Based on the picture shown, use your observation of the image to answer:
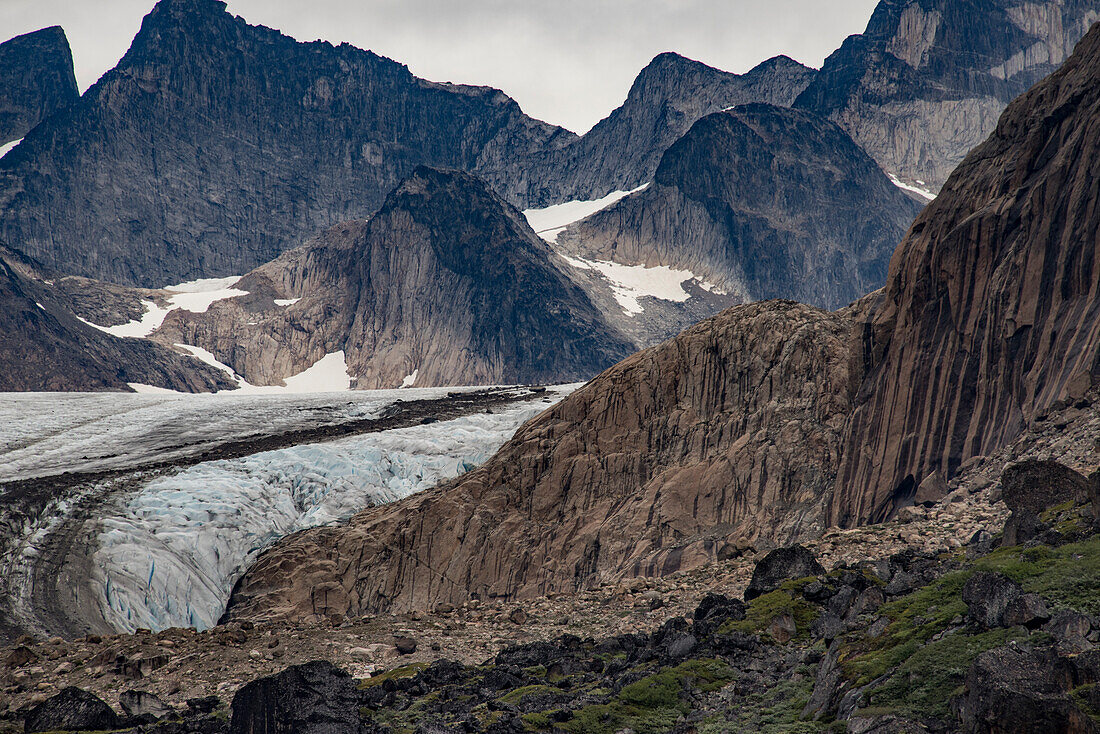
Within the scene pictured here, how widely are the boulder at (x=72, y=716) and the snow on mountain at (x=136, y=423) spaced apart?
52.8m

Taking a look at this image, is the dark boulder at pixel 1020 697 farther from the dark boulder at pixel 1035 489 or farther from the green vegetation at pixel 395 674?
the green vegetation at pixel 395 674

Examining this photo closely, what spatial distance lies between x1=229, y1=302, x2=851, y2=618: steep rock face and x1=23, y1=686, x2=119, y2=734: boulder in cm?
2731

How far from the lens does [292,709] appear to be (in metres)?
21.1

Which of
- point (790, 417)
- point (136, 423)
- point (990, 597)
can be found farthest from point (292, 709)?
point (136, 423)

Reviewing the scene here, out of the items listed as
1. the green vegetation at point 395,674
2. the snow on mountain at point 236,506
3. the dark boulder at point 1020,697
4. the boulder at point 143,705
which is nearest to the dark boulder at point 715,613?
the green vegetation at point 395,674

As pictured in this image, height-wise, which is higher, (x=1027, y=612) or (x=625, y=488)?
(x=1027, y=612)

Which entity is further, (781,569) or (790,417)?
(790,417)

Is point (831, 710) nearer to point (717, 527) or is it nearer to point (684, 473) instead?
point (717, 527)

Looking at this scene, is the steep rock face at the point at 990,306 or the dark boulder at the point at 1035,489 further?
the steep rock face at the point at 990,306

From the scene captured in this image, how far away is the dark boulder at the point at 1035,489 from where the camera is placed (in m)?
24.3

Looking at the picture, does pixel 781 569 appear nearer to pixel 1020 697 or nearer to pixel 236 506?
pixel 1020 697

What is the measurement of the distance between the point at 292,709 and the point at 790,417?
3545cm

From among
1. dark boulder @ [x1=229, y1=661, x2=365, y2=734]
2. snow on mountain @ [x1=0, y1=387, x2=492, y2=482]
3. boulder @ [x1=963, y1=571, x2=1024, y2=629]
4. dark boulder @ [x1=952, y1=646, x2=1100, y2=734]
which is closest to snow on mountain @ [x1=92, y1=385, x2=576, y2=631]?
snow on mountain @ [x1=0, y1=387, x2=492, y2=482]

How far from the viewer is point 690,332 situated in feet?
191
